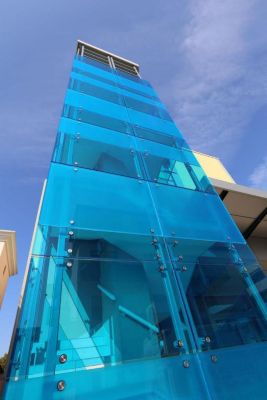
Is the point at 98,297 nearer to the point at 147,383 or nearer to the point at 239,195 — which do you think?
the point at 147,383

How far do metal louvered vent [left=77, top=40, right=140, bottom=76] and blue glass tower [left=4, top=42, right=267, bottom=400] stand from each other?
7.90m

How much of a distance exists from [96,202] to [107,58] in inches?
400

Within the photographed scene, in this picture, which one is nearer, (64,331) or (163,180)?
(64,331)

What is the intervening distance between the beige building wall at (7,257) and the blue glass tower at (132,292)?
436cm

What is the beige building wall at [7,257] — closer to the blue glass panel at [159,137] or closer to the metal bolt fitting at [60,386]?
the blue glass panel at [159,137]

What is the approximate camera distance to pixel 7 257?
7117mm

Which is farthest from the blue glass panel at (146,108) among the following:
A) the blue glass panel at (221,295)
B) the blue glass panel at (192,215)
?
the blue glass panel at (221,295)

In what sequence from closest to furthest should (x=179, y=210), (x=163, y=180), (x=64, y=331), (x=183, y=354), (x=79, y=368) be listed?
(x=79, y=368) < (x=64, y=331) < (x=183, y=354) < (x=179, y=210) < (x=163, y=180)

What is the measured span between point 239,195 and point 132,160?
2845mm

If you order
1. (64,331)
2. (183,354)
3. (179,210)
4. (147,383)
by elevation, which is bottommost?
(147,383)

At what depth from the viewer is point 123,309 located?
2023 millimetres

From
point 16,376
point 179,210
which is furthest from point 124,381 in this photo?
point 179,210

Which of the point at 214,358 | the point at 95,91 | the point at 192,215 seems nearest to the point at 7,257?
the point at 95,91

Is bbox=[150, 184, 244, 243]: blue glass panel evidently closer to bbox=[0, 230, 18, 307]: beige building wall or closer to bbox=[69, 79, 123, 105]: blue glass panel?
bbox=[69, 79, 123, 105]: blue glass panel
